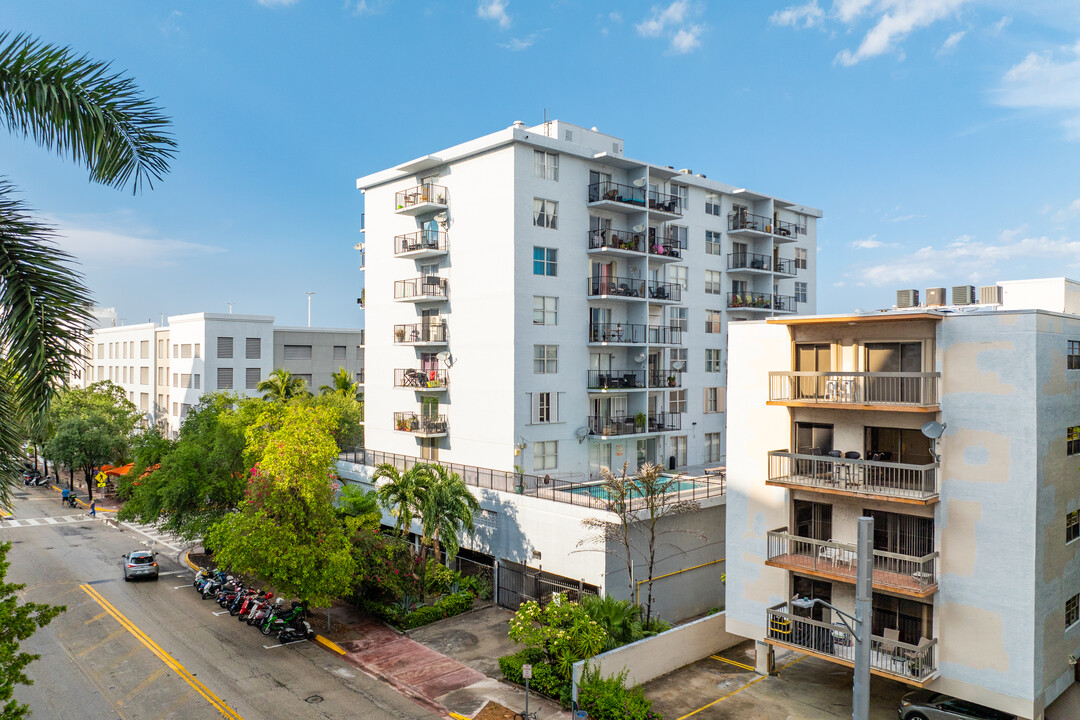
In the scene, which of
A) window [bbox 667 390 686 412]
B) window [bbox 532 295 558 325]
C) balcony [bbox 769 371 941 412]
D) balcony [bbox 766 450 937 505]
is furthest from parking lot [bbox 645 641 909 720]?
window [bbox 667 390 686 412]

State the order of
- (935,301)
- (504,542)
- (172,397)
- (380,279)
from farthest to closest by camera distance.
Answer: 1. (172,397)
2. (380,279)
3. (504,542)
4. (935,301)

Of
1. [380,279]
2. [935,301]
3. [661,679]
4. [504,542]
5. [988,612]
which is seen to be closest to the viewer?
[988,612]

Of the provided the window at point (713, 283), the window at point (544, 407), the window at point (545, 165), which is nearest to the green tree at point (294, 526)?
the window at point (544, 407)

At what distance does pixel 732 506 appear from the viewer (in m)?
26.4

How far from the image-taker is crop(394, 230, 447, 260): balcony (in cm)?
4250

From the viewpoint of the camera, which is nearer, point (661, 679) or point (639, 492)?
point (661, 679)

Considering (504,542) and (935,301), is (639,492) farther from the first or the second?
(935,301)

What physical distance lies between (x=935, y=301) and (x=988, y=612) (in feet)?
43.0

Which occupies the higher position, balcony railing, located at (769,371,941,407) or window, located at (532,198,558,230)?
window, located at (532,198,558,230)

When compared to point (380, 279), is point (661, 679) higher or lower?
lower

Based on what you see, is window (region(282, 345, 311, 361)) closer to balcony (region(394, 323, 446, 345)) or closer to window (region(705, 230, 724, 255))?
balcony (region(394, 323, 446, 345))

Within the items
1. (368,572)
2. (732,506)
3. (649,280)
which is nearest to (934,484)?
(732,506)

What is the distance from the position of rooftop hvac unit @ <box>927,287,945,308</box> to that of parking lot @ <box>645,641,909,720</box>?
1468 cm

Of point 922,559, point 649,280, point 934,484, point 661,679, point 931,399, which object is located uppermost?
point 649,280
